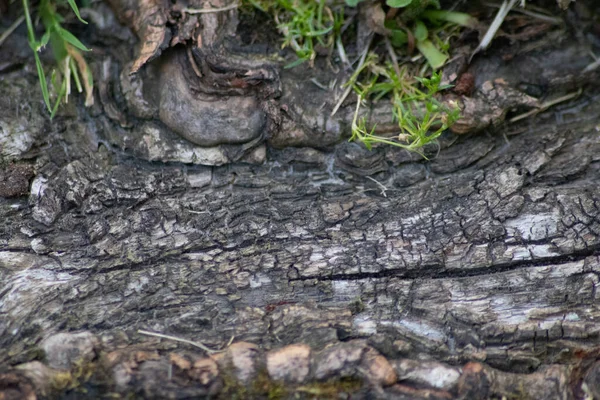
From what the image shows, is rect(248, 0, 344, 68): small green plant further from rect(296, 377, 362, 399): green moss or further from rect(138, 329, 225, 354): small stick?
rect(296, 377, 362, 399): green moss

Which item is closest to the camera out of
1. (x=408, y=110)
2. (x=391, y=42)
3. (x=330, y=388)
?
(x=330, y=388)

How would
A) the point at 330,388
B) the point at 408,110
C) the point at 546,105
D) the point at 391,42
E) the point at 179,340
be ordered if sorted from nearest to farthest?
1. the point at 330,388
2. the point at 179,340
3. the point at 408,110
4. the point at 546,105
5. the point at 391,42

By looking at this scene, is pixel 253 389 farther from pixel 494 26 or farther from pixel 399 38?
pixel 494 26

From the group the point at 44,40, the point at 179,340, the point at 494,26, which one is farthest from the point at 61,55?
the point at 494,26

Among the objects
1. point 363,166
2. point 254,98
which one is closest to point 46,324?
point 254,98

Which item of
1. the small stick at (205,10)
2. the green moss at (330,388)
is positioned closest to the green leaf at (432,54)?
the small stick at (205,10)

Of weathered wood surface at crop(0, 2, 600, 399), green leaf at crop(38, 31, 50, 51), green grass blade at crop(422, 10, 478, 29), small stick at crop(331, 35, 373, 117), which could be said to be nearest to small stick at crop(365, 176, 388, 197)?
weathered wood surface at crop(0, 2, 600, 399)
